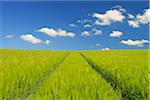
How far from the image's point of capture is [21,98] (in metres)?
5.23

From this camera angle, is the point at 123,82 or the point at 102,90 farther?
the point at 123,82

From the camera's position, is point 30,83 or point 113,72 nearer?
point 30,83

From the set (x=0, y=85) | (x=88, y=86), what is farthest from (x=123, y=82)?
(x=0, y=85)

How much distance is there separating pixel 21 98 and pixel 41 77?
6.53 ft

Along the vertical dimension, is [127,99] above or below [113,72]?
below

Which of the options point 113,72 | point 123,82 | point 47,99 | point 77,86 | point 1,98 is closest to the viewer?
point 47,99

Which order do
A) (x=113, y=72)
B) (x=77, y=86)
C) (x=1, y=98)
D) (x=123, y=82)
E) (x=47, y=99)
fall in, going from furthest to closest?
(x=113, y=72), (x=123, y=82), (x=77, y=86), (x=1, y=98), (x=47, y=99)

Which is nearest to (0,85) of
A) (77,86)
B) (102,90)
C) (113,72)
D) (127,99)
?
(77,86)

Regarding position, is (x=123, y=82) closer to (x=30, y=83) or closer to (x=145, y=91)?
(x=145, y=91)

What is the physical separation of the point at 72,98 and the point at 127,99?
139 cm

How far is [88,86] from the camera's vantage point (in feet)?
17.6

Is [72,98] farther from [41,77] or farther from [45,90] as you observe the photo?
[41,77]

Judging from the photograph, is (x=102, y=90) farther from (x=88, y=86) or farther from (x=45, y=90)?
(x=45, y=90)

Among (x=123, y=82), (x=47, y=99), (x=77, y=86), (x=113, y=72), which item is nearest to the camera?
(x=47, y=99)
